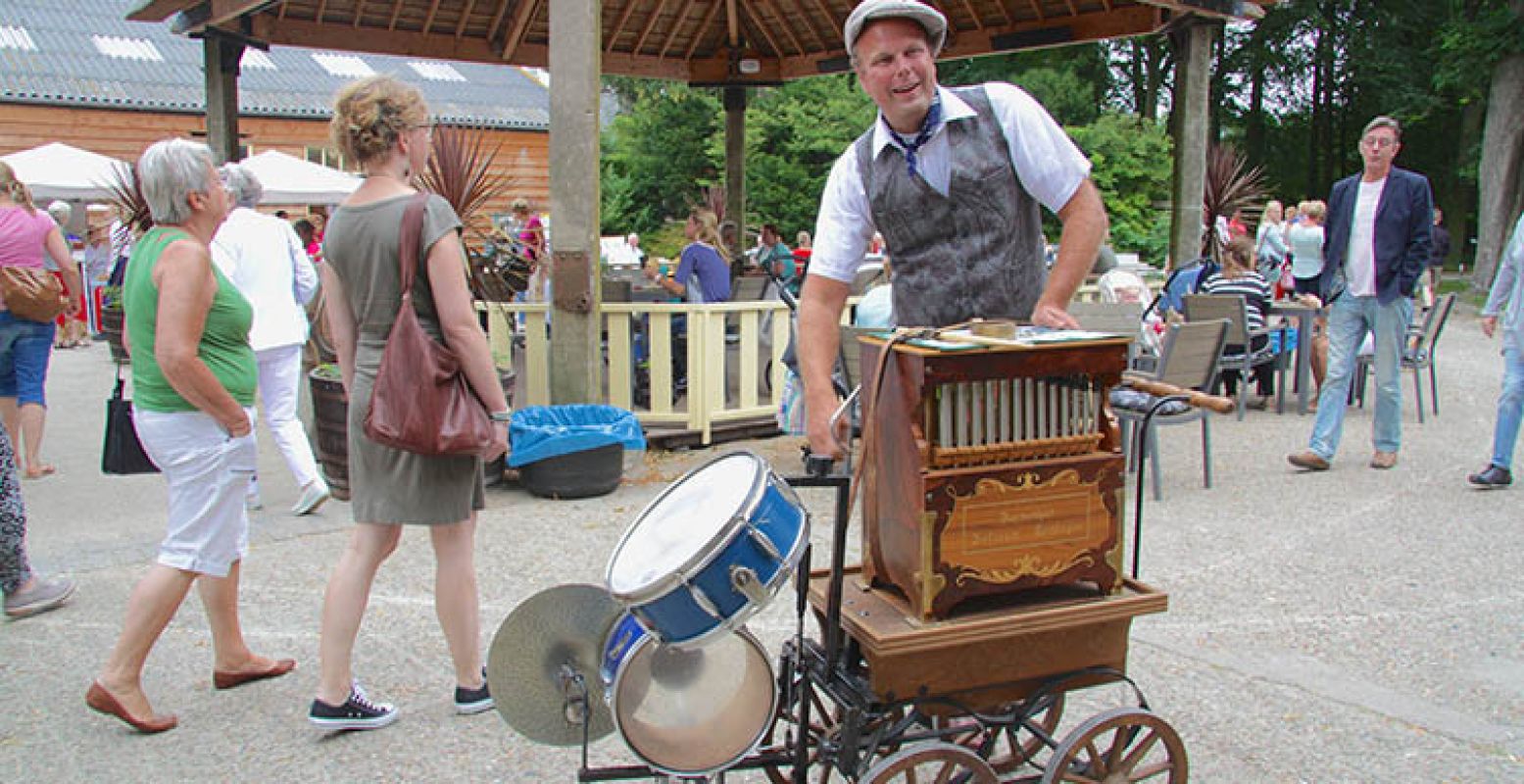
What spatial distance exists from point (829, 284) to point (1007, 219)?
1.58 ft

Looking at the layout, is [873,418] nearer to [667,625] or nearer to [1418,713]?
[667,625]

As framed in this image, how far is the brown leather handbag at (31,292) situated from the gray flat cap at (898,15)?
5.39 metres

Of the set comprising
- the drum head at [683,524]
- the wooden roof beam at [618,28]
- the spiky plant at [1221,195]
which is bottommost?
the drum head at [683,524]

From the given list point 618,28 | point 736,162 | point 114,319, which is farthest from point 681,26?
point 114,319

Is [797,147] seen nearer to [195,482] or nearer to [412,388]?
[195,482]

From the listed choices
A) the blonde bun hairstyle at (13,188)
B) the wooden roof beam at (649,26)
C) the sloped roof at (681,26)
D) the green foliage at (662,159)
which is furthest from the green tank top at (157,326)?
the green foliage at (662,159)

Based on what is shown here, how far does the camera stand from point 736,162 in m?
13.0

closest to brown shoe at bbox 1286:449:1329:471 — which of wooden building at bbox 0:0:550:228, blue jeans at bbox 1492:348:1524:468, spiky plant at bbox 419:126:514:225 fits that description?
blue jeans at bbox 1492:348:1524:468

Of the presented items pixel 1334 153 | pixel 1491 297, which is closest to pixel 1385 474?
pixel 1491 297

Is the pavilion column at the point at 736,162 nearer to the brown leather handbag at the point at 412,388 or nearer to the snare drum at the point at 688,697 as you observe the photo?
the brown leather handbag at the point at 412,388

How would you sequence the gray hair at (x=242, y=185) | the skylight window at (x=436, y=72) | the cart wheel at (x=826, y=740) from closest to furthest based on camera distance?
the cart wheel at (x=826, y=740) → the gray hair at (x=242, y=185) → the skylight window at (x=436, y=72)

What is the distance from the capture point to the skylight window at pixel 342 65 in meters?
28.2

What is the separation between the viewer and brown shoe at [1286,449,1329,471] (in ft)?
22.7

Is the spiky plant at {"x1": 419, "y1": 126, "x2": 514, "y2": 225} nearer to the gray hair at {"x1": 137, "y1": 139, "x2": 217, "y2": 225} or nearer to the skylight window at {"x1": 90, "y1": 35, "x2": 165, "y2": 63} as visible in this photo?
the gray hair at {"x1": 137, "y1": 139, "x2": 217, "y2": 225}
